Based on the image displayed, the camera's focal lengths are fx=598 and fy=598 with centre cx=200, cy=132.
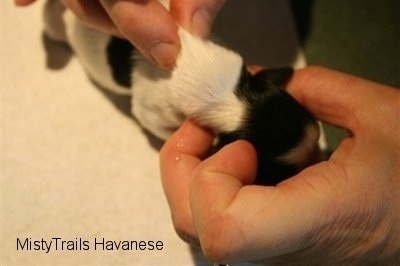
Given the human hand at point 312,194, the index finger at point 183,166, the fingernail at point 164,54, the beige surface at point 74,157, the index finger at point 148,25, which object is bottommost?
the beige surface at point 74,157

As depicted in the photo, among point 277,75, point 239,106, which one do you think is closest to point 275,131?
point 239,106

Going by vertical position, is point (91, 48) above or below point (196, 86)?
below

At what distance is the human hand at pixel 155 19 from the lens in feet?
2.95

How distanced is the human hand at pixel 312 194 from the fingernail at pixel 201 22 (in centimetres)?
16

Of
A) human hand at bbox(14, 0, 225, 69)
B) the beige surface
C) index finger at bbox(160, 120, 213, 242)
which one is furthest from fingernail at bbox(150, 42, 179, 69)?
the beige surface

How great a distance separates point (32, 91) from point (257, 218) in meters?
0.67

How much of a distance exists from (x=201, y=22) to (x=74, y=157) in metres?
0.41

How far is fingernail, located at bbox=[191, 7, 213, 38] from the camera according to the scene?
96 centimetres

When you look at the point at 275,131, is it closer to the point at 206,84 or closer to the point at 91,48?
the point at 206,84

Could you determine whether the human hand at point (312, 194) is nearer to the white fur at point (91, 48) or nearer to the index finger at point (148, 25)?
the index finger at point (148, 25)

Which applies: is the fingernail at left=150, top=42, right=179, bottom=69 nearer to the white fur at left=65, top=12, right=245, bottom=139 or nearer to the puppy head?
the white fur at left=65, top=12, right=245, bottom=139

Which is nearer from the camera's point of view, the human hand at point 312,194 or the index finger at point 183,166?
the human hand at point 312,194

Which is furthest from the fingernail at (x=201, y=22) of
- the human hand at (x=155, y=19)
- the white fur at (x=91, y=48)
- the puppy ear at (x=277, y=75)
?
the white fur at (x=91, y=48)

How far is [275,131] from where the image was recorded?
912 millimetres
